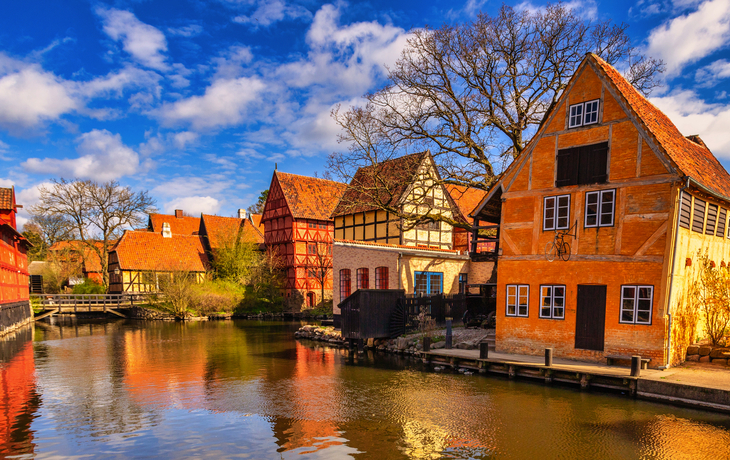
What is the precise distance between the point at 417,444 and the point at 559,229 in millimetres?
8502

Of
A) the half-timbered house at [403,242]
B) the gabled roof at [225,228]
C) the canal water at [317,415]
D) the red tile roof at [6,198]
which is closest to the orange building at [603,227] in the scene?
the canal water at [317,415]

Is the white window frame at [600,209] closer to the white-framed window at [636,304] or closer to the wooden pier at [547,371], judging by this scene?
the white-framed window at [636,304]

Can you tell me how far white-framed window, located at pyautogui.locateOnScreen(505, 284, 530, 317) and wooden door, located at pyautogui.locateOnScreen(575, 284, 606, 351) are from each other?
1.57 metres

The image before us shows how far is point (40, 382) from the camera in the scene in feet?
43.8

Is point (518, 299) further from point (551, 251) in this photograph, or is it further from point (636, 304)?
point (636, 304)

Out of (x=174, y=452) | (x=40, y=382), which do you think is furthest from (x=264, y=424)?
(x=40, y=382)

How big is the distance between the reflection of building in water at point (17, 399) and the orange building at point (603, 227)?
505 inches

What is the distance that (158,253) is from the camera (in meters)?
40.3

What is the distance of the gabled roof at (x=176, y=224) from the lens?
51219 mm

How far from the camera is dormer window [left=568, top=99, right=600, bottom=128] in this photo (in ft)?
43.5

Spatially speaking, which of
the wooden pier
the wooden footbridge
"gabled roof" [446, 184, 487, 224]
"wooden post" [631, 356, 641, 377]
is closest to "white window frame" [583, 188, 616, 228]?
"wooden post" [631, 356, 641, 377]

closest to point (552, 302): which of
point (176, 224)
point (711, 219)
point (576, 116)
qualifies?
point (711, 219)

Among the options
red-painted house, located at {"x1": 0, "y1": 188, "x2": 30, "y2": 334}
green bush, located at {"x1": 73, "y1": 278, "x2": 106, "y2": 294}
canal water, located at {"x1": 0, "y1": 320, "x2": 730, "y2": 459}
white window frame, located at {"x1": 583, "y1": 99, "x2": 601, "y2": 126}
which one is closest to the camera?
canal water, located at {"x1": 0, "y1": 320, "x2": 730, "y2": 459}

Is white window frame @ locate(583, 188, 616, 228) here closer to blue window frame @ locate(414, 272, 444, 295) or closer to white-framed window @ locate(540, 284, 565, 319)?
white-framed window @ locate(540, 284, 565, 319)
